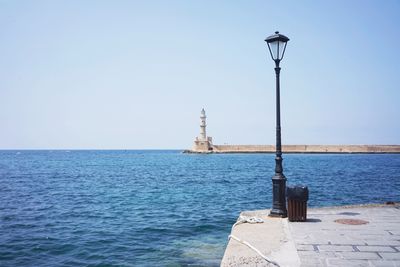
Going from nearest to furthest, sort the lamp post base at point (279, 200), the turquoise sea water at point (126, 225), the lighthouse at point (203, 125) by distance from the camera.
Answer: the lamp post base at point (279, 200) < the turquoise sea water at point (126, 225) < the lighthouse at point (203, 125)

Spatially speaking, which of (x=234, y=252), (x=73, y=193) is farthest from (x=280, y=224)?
(x=73, y=193)

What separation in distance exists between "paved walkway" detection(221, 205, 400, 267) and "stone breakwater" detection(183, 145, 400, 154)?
11518 centimetres

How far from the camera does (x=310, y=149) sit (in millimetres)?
127188

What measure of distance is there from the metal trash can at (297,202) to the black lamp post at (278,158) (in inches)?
25.2

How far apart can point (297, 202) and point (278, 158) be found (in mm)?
1421

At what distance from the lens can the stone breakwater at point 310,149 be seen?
120 m

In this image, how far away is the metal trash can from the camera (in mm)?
8172

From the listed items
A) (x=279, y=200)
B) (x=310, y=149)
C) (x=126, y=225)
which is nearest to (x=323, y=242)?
(x=279, y=200)

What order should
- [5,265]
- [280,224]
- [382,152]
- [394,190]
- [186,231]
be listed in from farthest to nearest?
[382,152] → [394,190] → [186,231] → [5,265] → [280,224]

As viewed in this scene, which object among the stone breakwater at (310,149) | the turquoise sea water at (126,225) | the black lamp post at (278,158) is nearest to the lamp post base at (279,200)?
the black lamp post at (278,158)

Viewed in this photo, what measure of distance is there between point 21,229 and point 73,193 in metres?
12.6

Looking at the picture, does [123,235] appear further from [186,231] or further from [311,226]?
[311,226]

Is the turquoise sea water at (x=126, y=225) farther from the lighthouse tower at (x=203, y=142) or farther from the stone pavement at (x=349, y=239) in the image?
the lighthouse tower at (x=203, y=142)

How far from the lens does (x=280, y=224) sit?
8047 millimetres
